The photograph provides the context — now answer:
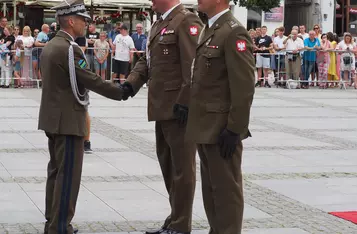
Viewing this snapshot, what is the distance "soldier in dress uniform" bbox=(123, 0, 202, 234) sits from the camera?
7.09m

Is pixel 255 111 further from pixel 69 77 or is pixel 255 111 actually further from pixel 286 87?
pixel 69 77

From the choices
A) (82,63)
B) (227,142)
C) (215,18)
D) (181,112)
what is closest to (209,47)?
(215,18)

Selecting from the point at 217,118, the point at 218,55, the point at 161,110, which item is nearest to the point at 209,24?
the point at 218,55

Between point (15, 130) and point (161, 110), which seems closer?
point (161, 110)

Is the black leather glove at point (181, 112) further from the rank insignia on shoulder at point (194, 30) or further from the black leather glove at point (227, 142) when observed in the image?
the black leather glove at point (227, 142)

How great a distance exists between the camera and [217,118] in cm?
612

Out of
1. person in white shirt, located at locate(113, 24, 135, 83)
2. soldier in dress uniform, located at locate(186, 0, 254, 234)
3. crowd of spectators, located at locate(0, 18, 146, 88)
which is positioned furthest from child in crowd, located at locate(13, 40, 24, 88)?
soldier in dress uniform, located at locate(186, 0, 254, 234)

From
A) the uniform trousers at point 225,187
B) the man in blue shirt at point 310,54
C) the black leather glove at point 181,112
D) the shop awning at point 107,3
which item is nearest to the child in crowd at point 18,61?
the shop awning at point 107,3

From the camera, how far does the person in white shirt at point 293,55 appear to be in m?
25.3

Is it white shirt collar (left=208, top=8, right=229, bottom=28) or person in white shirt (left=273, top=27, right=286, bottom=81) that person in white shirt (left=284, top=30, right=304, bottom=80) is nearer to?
person in white shirt (left=273, top=27, right=286, bottom=81)

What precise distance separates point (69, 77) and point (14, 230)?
1.41 metres

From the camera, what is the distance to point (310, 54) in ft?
83.1

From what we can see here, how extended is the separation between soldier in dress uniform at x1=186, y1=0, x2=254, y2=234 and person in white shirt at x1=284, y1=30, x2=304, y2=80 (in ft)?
63.3

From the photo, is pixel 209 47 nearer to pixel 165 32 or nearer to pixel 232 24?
pixel 232 24
